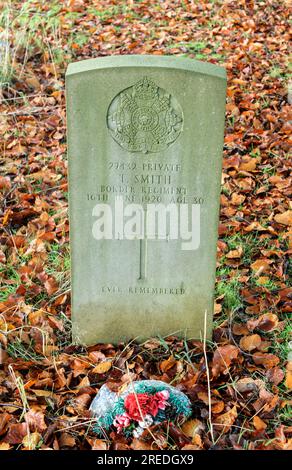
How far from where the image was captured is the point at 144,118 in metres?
2.73

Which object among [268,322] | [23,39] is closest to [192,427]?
[268,322]

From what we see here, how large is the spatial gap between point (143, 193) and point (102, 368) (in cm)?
98

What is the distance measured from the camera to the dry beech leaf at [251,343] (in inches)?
123

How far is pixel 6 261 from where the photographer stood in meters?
3.87

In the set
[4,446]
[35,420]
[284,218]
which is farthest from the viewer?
[284,218]

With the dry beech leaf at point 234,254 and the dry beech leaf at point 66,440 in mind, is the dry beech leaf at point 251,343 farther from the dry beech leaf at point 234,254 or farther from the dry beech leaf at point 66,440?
the dry beech leaf at point 66,440

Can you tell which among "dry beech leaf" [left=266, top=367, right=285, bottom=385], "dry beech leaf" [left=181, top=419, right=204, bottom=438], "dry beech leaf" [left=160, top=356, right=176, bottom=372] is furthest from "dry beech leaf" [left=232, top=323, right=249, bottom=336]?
"dry beech leaf" [left=181, top=419, right=204, bottom=438]

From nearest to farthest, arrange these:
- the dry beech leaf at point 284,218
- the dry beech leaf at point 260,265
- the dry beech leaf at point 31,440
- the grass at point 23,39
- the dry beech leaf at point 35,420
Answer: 1. the dry beech leaf at point 31,440
2. the dry beech leaf at point 35,420
3. the dry beech leaf at point 260,265
4. the dry beech leaf at point 284,218
5. the grass at point 23,39

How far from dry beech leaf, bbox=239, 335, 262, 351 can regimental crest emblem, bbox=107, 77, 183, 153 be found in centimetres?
122

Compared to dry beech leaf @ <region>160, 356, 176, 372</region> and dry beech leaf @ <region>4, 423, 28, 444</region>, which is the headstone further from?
dry beech leaf @ <region>4, 423, 28, 444</region>

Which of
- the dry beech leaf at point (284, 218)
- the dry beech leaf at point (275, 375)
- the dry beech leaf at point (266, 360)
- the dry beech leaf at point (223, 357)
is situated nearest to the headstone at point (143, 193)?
the dry beech leaf at point (223, 357)

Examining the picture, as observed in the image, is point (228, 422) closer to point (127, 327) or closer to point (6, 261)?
point (127, 327)

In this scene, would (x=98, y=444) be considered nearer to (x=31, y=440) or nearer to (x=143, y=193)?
(x=31, y=440)

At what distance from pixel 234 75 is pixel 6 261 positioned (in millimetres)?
3708
